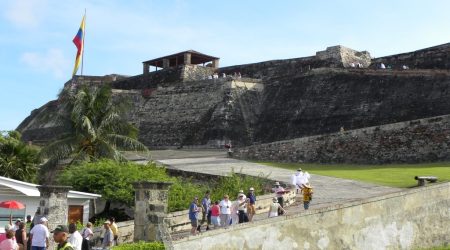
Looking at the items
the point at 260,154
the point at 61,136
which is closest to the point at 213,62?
the point at 260,154

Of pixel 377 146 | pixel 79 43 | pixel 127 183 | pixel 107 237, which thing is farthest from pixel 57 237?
pixel 79 43

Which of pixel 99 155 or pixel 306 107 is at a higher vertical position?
pixel 306 107

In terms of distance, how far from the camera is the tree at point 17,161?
904 inches

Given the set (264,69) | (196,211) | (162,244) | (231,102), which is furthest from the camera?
(264,69)

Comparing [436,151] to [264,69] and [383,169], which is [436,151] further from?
[264,69]

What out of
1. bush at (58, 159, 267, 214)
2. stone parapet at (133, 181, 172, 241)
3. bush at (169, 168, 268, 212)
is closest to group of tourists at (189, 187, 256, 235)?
stone parapet at (133, 181, 172, 241)

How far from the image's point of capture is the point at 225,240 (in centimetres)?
1066

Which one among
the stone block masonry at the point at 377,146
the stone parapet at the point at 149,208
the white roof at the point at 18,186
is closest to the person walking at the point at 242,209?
the stone parapet at the point at 149,208

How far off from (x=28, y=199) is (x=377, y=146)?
1337 cm

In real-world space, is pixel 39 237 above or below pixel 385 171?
below

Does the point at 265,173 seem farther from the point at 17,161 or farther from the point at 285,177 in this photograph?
the point at 17,161

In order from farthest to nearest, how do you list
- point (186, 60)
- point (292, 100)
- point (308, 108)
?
point (186, 60), point (292, 100), point (308, 108)

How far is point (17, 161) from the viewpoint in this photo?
23422 mm

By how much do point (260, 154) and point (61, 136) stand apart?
8561 mm
